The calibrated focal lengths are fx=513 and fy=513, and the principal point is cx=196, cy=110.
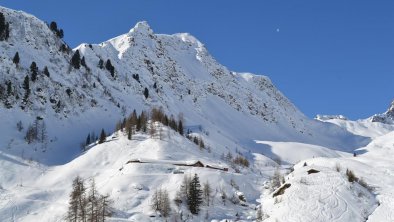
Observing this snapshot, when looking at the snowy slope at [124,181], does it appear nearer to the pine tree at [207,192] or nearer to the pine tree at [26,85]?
the pine tree at [207,192]

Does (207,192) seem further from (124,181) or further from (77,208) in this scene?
(77,208)

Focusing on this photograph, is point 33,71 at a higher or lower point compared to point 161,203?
higher

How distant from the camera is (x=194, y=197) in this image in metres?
80.3

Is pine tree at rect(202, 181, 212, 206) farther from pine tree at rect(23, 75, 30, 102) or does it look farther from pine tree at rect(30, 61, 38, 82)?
pine tree at rect(30, 61, 38, 82)

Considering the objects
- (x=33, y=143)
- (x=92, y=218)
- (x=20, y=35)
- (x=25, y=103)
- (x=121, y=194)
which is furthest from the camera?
(x=20, y=35)

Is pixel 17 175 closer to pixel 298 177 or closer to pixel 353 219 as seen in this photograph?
pixel 298 177

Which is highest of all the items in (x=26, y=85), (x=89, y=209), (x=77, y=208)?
(x=26, y=85)

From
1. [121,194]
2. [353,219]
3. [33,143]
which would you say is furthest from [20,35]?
[353,219]

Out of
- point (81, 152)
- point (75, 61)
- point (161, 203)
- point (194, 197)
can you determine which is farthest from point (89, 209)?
point (75, 61)

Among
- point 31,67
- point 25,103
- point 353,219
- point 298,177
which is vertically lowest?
point 353,219

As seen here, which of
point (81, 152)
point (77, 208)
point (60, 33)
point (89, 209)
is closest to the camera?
point (89, 209)

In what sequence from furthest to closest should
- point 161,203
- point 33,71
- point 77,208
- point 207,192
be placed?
point 33,71
point 207,192
point 161,203
point 77,208

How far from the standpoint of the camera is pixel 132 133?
130250 mm

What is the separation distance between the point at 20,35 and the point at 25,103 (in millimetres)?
41121
